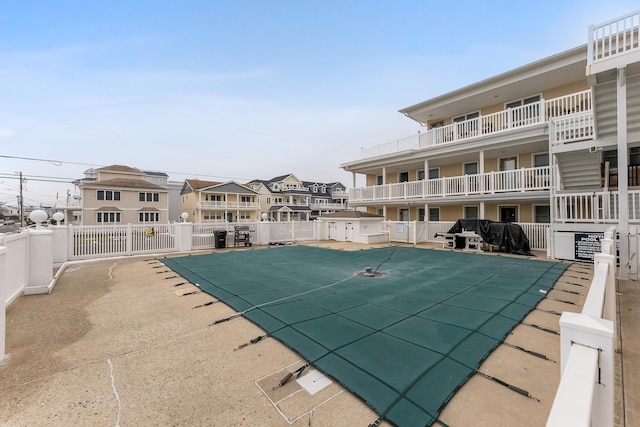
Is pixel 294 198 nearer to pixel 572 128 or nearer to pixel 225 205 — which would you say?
pixel 225 205

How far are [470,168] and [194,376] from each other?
16.6 m

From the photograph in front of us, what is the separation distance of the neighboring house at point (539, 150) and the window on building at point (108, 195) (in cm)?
2508

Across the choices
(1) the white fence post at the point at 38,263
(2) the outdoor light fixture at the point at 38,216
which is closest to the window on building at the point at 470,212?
(1) the white fence post at the point at 38,263

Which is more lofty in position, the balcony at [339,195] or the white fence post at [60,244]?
the balcony at [339,195]

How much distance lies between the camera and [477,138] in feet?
41.7

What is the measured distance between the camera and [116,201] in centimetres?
2767

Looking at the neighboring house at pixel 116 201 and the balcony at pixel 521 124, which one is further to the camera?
the neighboring house at pixel 116 201

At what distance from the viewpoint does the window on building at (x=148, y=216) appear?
95.3 ft

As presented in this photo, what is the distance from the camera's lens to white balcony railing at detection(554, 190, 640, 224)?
7.73m

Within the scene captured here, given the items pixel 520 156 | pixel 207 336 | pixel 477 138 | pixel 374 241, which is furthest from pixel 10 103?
pixel 520 156

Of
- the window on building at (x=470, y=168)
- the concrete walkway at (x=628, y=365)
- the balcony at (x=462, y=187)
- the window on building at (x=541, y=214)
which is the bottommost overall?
Answer: the concrete walkway at (x=628, y=365)

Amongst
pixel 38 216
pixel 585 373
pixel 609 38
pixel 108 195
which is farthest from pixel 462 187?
pixel 108 195

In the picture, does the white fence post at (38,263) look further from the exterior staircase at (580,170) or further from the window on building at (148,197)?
the window on building at (148,197)

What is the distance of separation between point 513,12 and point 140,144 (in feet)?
114
